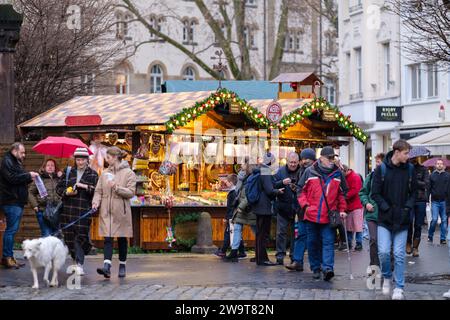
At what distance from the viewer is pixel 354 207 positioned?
22.9m

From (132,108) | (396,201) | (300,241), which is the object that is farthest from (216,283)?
(132,108)

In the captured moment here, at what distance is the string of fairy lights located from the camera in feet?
74.0

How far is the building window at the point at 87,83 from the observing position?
36156mm

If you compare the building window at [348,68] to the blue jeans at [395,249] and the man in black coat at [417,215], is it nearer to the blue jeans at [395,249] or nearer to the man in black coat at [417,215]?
the man in black coat at [417,215]

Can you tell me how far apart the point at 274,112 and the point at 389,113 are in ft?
67.9

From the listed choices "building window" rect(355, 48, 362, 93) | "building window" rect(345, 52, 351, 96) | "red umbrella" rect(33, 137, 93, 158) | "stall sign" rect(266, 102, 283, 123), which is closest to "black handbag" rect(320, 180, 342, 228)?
"red umbrella" rect(33, 137, 93, 158)

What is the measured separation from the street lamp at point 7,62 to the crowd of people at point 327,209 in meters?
4.04

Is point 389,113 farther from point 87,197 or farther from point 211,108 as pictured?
point 87,197

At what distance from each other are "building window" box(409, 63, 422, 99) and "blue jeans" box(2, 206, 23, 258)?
94.9 feet

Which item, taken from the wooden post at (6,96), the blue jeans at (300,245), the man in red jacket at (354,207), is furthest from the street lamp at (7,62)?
the man in red jacket at (354,207)

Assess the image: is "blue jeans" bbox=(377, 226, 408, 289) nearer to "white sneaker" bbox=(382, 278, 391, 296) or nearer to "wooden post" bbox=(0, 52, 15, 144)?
"white sneaker" bbox=(382, 278, 391, 296)

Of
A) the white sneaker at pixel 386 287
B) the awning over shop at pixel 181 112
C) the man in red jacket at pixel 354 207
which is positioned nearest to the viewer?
the white sneaker at pixel 386 287
